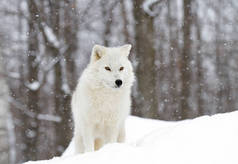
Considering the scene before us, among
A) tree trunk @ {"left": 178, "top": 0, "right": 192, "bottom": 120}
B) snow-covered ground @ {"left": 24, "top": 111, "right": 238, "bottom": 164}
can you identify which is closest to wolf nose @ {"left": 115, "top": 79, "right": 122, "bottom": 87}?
snow-covered ground @ {"left": 24, "top": 111, "right": 238, "bottom": 164}

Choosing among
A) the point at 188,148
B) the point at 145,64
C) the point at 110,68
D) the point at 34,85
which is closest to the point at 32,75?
the point at 34,85

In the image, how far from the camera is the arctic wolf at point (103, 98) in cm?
446

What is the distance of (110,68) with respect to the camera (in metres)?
4.48

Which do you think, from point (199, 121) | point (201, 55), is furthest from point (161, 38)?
point (199, 121)

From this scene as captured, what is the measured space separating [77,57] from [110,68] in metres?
8.14

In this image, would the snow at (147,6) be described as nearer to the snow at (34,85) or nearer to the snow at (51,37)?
the snow at (51,37)

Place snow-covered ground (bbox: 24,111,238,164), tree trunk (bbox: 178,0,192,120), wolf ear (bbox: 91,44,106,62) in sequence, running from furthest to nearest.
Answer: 1. tree trunk (bbox: 178,0,192,120)
2. wolf ear (bbox: 91,44,106,62)
3. snow-covered ground (bbox: 24,111,238,164)

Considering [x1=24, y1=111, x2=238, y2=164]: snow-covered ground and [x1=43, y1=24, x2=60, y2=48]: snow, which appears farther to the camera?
[x1=43, y1=24, x2=60, y2=48]: snow

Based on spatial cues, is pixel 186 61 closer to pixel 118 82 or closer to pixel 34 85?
pixel 34 85

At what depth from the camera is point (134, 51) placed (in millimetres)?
12047

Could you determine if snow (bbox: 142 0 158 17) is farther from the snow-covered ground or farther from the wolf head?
the snow-covered ground

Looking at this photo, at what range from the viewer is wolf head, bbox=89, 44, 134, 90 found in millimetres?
4445

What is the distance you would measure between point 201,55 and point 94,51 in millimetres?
8962

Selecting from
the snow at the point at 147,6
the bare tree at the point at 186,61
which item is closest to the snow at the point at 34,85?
the snow at the point at 147,6
